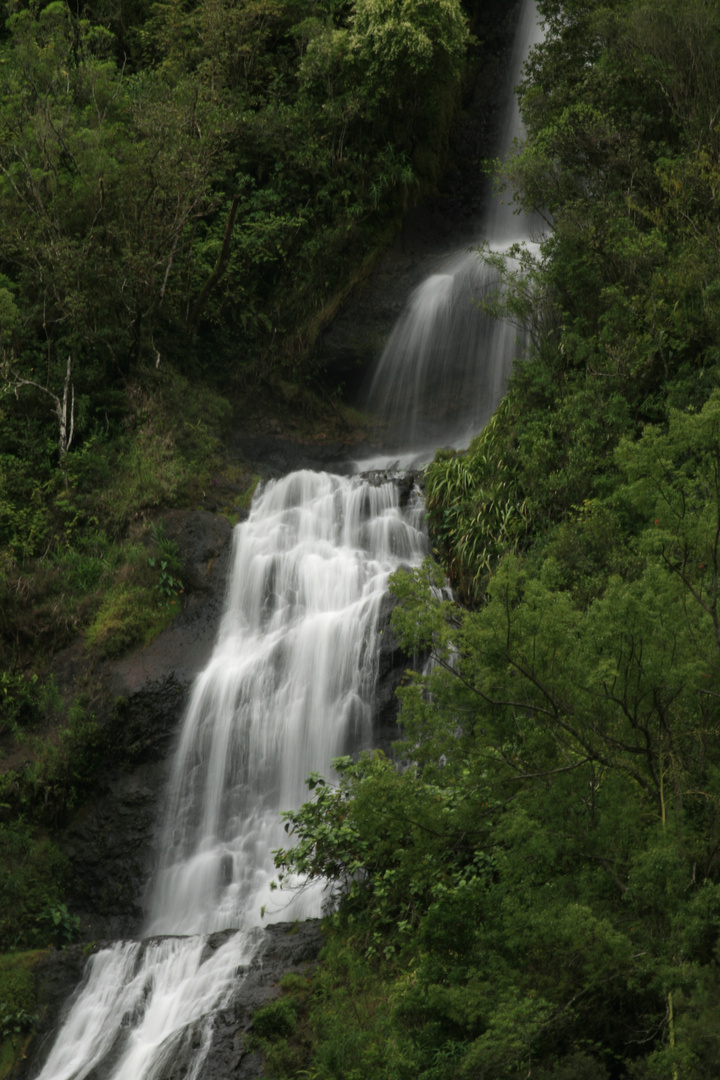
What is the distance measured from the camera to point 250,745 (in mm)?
12055

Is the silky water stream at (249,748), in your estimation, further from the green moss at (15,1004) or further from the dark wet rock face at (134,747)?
the green moss at (15,1004)

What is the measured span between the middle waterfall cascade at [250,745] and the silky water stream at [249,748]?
19 mm

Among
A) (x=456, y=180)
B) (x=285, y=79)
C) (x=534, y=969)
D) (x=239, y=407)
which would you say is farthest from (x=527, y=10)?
(x=534, y=969)

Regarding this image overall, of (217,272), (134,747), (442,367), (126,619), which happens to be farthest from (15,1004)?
(442,367)

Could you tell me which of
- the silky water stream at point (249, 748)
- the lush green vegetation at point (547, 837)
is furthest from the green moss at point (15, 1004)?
the lush green vegetation at point (547, 837)

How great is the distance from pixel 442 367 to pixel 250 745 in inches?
396

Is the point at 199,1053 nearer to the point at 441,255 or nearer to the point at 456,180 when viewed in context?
the point at 441,255

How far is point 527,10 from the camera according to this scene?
24.0 metres

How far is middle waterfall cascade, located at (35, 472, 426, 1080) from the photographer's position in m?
9.11

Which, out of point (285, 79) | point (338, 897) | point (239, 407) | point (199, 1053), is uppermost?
point (285, 79)

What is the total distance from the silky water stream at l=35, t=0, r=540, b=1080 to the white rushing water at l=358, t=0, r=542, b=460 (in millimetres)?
316

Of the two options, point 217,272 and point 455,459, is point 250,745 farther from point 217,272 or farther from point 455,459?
point 217,272

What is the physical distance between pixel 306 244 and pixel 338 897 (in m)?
13.9

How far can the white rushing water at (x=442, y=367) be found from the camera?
18312mm
